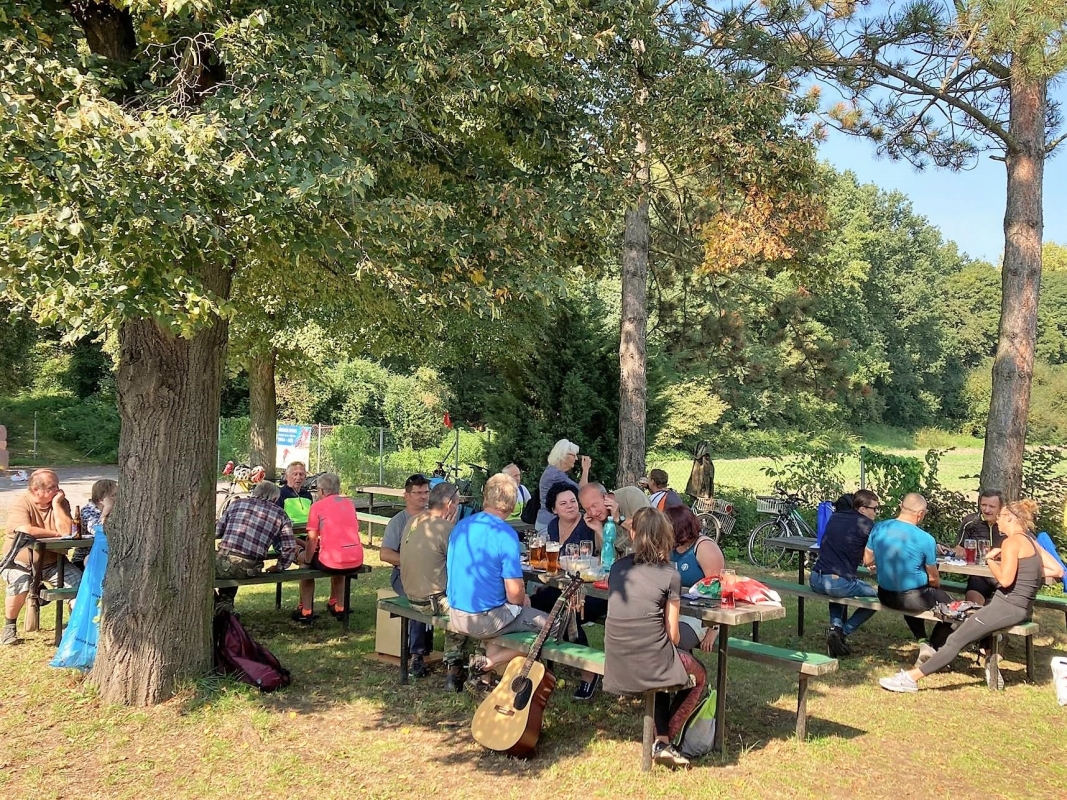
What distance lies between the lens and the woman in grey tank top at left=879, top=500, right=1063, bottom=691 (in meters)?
6.19

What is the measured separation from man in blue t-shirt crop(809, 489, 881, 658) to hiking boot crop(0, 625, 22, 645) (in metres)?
6.29

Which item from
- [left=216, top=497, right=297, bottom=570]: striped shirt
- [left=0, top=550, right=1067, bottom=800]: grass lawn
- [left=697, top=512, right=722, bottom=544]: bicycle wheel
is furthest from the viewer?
[left=697, top=512, right=722, bottom=544]: bicycle wheel

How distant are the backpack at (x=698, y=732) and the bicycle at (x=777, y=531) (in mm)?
7230

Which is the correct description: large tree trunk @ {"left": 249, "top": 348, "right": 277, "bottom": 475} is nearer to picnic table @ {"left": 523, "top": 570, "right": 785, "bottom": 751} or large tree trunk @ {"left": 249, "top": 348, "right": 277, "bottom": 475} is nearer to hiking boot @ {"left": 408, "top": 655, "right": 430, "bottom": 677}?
hiking boot @ {"left": 408, "top": 655, "right": 430, "bottom": 677}

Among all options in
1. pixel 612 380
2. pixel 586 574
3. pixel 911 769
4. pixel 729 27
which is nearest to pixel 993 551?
pixel 911 769

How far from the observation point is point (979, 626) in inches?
245

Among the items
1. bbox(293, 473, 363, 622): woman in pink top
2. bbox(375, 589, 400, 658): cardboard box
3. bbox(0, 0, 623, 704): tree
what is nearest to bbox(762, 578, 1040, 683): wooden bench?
bbox(375, 589, 400, 658): cardboard box

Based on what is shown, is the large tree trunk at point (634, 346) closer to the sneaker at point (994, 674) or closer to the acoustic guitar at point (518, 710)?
the sneaker at point (994, 674)

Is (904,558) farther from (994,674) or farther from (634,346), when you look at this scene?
(634,346)

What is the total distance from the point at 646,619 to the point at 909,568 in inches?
119

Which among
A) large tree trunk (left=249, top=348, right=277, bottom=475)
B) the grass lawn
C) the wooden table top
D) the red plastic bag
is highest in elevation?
large tree trunk (left=249, top=348, right=277, bottom=475)

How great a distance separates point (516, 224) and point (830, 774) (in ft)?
12.1

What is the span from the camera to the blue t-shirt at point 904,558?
6.63 metres

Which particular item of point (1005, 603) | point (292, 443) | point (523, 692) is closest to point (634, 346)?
point (1005, 603)
